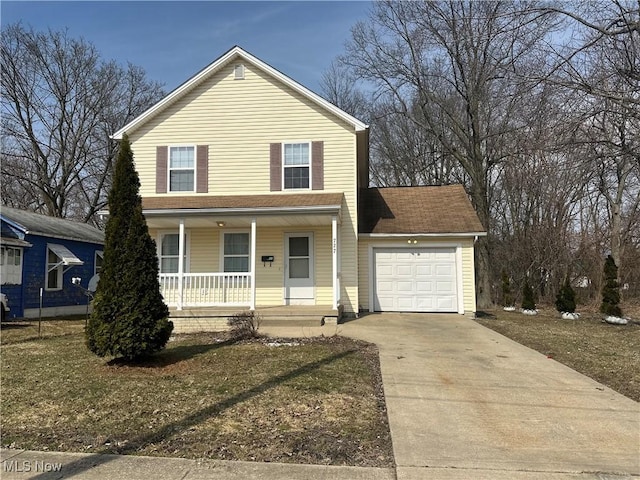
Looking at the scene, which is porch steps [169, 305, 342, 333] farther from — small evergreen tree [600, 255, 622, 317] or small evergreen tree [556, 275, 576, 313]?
small evergreen tree [600, 255, 622, 317]

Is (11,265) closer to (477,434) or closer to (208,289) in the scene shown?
(208,289)

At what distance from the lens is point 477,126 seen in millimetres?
18812

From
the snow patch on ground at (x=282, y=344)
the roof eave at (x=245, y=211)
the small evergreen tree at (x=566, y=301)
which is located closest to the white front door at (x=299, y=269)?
the roof eave at (x=245, y=211)

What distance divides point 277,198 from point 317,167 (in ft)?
5.27

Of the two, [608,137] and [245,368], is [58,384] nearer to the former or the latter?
[245,368]

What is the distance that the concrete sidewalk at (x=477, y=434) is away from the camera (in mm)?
3402

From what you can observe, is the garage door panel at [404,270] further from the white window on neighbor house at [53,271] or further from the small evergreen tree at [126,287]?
the white window on neighbor house at [53,271]

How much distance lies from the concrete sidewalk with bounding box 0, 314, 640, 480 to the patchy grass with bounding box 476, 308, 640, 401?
42 cm

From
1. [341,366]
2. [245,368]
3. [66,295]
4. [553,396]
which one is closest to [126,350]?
[245,368]

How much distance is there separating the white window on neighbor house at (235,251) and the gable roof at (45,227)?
686 cm

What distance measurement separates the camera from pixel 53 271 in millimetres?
15922

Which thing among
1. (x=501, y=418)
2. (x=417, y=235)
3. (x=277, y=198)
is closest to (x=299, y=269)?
(x=277, y=198)

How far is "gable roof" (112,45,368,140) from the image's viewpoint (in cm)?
1294

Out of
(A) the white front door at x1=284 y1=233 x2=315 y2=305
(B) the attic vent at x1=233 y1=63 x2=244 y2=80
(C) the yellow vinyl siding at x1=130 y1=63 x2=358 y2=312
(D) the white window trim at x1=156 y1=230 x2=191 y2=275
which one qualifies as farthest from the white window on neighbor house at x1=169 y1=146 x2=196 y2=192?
(A) the white front door at x1=284 y1=233 x2=315 y2=305
